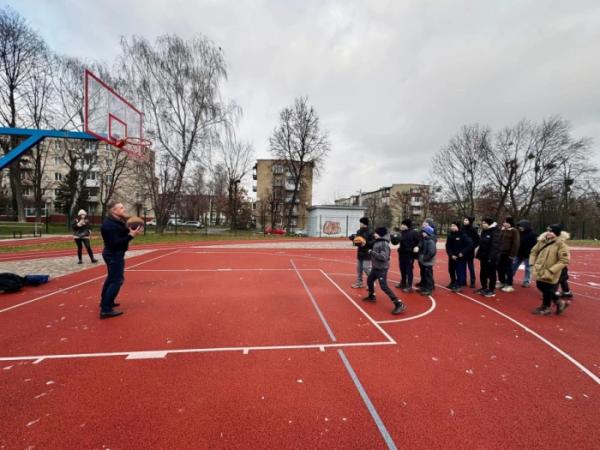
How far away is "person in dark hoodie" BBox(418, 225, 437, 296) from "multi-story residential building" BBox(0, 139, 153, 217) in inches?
982

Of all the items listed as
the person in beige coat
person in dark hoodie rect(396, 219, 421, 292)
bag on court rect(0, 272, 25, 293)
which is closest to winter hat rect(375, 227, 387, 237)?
person in dark hoodie rect(396, 219, 421, 292)

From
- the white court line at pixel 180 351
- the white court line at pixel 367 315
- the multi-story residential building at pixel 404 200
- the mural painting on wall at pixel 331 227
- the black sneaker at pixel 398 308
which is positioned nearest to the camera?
the white court line at pixel 180 351

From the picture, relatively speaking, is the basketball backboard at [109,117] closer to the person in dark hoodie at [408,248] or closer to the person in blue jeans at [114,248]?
the person in blue jeans at [114,248]

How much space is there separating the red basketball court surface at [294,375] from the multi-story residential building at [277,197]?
102 feet

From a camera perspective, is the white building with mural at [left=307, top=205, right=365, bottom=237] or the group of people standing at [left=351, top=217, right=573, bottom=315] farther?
the white building with mural at [left=307, top=205, right=365, bottom=237]

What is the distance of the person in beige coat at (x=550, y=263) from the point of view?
454cm

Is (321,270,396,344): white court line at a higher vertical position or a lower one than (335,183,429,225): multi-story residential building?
lower

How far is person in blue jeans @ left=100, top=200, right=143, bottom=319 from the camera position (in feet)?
13.9

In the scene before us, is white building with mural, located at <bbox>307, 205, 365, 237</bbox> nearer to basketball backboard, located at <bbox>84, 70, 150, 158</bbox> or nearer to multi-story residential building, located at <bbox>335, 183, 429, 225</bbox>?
multi-story residential building, located at <bbox>335, 183, 429, 225</bbox>

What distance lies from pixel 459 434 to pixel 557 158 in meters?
37.3

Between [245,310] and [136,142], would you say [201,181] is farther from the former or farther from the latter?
[245,310]

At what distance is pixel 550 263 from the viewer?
4641mm

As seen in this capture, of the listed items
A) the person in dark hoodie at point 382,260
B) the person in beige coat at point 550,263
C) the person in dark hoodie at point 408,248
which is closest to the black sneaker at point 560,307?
the person in beige coat at point 550,263

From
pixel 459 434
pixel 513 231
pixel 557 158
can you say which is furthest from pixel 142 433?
pixel 557 158
